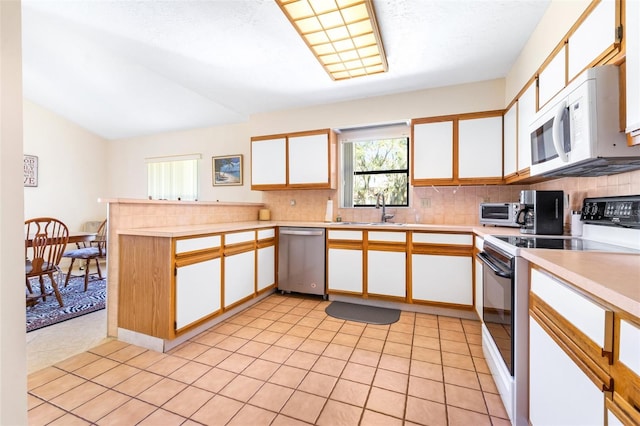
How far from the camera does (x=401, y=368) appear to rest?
74.2 inches

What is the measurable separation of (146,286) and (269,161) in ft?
7.40

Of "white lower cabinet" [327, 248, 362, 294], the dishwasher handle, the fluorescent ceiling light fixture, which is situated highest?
the fluorescent ceiling light fixture

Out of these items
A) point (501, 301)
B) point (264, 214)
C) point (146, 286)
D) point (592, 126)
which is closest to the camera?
point (592, 126)

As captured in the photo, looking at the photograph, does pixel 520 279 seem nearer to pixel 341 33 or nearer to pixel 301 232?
pixel 341 33

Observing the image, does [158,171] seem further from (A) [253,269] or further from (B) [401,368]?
(B) [401,368]

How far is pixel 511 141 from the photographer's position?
103 inches

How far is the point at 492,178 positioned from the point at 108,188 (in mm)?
7134

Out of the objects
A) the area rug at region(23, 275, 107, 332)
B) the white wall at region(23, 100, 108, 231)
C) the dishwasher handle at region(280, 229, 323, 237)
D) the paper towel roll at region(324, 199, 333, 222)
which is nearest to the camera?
the area rug at region(23, 275, 107, 332)

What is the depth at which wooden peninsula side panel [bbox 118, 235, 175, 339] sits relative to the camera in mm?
2072

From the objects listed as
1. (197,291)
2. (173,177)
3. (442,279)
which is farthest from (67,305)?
(442,279)

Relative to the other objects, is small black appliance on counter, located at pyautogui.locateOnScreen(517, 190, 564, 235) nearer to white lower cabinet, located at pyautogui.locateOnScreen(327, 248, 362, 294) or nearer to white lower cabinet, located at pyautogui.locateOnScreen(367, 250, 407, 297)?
white lower cabinet, located at pyautogui.locateOnScreen(367, 250, 407, 297)

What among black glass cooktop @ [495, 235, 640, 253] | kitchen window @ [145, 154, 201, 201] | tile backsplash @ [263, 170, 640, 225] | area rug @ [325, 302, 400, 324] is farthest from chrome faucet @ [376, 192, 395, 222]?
kitchen window @ [145, 154, 201, 201]

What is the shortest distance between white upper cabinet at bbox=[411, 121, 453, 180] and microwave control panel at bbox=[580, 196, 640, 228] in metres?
1.37

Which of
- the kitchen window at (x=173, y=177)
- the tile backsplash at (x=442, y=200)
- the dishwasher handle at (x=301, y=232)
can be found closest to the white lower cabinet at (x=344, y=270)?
the dishwasher handle at (x=301, y=232)
